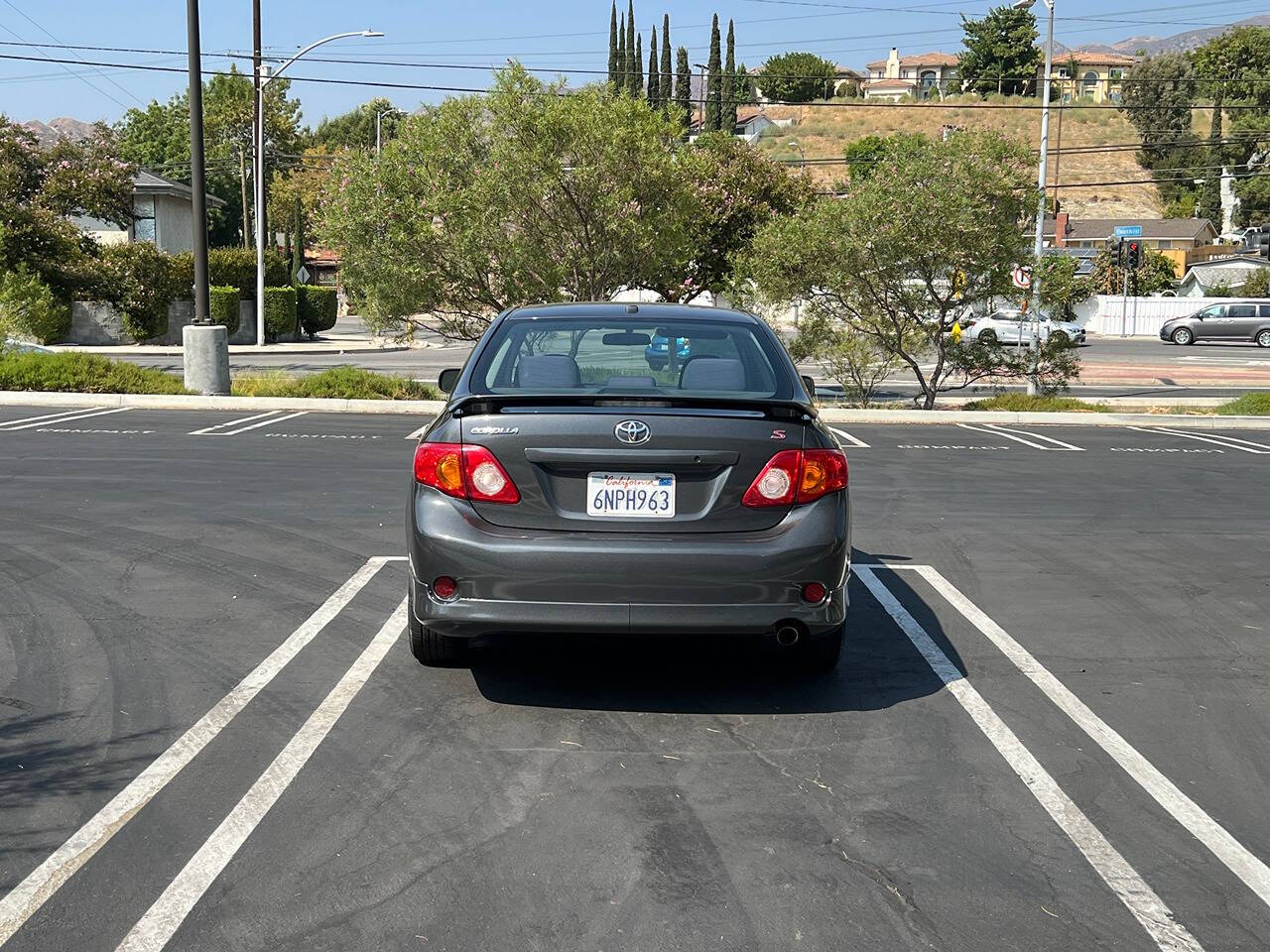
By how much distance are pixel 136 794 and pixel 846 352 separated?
2011cm

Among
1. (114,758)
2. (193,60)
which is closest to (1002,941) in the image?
(114,758)

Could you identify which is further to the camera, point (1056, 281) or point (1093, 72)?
point (1093, 72)

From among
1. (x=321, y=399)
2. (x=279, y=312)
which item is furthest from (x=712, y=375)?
(x=279, y=312)

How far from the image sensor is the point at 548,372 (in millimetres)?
6102

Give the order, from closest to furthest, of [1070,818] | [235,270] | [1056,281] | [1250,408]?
[1070,818]
[1250,408]
[1056,281]
[235,270]

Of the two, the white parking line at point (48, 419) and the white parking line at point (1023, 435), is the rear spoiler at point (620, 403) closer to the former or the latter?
the white parking line at point (1023, 435)

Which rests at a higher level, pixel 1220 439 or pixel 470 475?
pixel 470 475

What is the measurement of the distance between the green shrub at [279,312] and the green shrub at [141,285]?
3031 mm

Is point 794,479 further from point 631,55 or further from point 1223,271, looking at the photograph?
point 631,55

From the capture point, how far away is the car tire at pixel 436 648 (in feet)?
20.3

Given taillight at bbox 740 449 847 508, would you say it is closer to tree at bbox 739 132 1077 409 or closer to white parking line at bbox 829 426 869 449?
white parking line at bbox 829 426 869 449

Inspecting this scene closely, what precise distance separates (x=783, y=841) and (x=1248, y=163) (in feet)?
358

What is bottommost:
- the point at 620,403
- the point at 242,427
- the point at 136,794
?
the point at 242,427

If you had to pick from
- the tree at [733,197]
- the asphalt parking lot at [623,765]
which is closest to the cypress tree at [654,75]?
the tree at [733,197]
